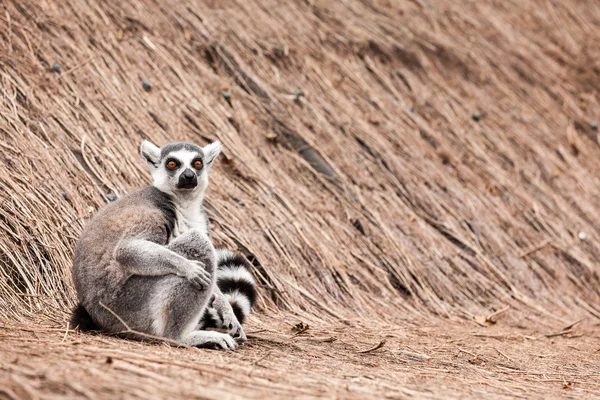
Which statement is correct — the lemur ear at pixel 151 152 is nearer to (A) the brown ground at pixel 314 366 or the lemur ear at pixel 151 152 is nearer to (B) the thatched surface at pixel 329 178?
(B) the thatched surface at pixel 329 178

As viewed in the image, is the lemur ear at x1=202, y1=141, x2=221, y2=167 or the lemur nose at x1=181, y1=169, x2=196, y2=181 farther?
the lemur ear at x1=202, y1=141, x2=221, y2=167

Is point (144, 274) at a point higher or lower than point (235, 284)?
higher

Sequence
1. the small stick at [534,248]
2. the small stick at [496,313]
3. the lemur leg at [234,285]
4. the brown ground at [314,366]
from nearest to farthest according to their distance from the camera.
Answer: the brown ground at [314,366]
the lemur leg at [234,285]
the small stick at [496,313]
the small stick at [534,248]

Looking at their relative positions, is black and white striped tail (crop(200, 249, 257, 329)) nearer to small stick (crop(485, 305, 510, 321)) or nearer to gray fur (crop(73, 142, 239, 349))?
gray fur (crop(73, 142, 239, 349))

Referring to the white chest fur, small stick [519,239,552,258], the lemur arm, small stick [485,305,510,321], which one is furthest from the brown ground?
small stick [519,239,552,258]

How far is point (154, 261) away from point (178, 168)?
3.02ft

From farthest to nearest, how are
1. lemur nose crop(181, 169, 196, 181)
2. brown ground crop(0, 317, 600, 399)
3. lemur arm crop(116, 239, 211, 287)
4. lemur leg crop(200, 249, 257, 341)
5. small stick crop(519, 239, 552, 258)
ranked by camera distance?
1. small stick crop(519, 239, 552, 258)
2. lemur leg crop(200, 249, 257, 341)
3. lemur nose crop(181, 169, 196, 181)
4. lemur arm crop(116, 239, 211, 287)
5. brown ground crop(0, 317, 600, 399)

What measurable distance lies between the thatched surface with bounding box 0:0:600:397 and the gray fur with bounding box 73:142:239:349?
1.08 feet

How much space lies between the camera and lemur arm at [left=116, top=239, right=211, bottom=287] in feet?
15.5

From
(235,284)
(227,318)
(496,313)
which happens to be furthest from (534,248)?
(227,318)

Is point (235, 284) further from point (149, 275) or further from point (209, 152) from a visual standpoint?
point (209, 152)

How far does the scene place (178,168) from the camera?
542 centimetres

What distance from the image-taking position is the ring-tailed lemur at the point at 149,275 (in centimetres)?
480

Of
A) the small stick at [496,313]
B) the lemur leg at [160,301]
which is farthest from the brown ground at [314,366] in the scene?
the small stick at [496,313]
